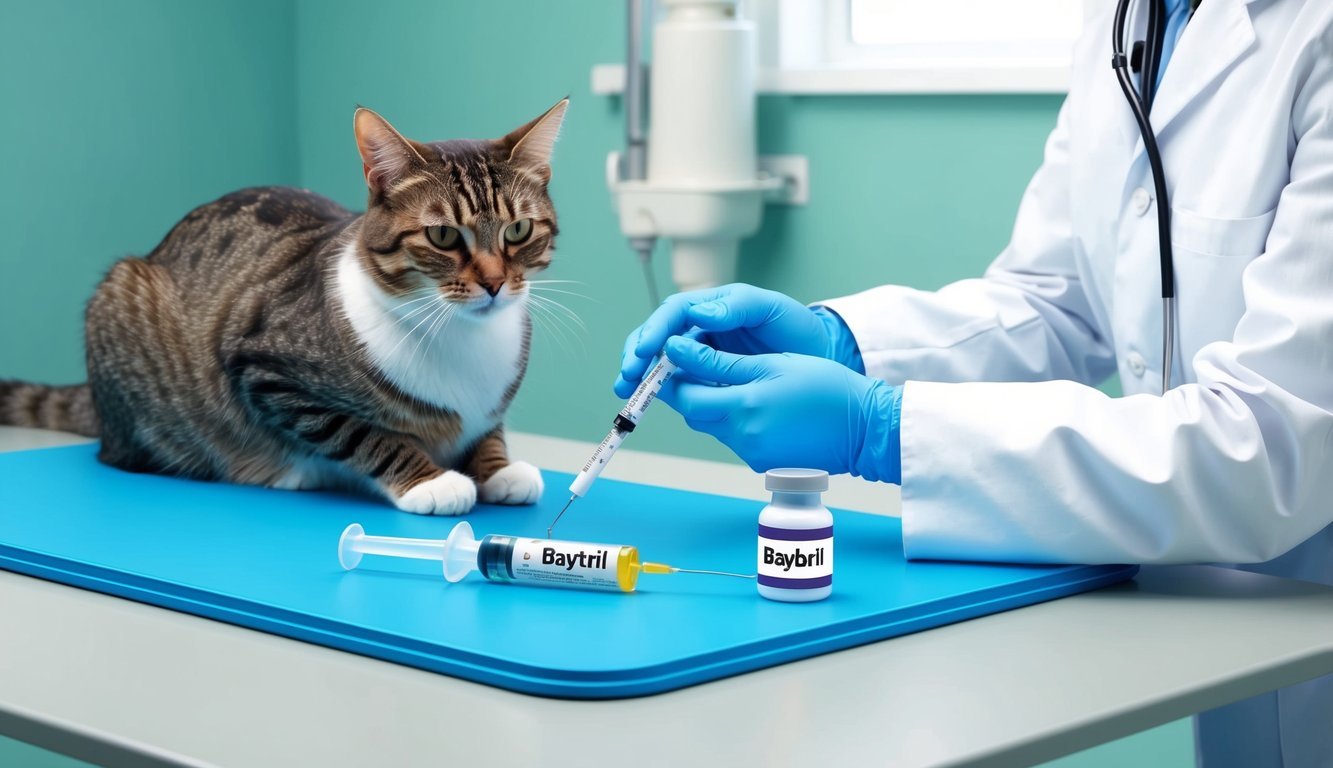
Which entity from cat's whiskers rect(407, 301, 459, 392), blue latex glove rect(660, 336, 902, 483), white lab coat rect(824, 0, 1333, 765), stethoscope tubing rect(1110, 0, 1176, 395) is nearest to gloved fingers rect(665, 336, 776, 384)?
blue latex glove rect(660, 336, 902, 483)

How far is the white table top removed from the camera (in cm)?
72

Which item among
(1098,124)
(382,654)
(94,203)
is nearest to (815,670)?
(382,654)

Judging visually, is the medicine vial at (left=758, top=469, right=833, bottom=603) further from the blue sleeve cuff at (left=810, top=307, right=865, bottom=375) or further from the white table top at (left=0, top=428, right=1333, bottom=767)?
the blue sleeve cuff at (left=810, top=307, right=865, bottom=375)

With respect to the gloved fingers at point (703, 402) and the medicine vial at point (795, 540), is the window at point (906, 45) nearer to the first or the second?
the gloved fingers at point (703, 402)

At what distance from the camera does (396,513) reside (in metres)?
1.25

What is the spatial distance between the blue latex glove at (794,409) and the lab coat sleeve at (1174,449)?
45 millimetres

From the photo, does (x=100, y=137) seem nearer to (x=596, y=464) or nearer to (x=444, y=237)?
(x=444, y=237)

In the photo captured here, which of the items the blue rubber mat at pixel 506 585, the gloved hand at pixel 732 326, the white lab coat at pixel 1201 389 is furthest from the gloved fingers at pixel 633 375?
the white lab coat at pixel 1201 389

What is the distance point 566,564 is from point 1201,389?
495mm

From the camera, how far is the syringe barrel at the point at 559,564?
0.96 m

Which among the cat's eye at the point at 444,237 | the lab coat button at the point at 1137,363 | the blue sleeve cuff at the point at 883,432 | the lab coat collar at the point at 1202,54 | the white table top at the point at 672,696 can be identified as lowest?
the white table top at the point at 672,696

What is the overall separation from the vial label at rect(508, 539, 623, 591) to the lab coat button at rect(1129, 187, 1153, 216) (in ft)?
1.99

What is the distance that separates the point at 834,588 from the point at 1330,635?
34cm

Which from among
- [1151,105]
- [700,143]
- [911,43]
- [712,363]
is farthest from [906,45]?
[712,363]
